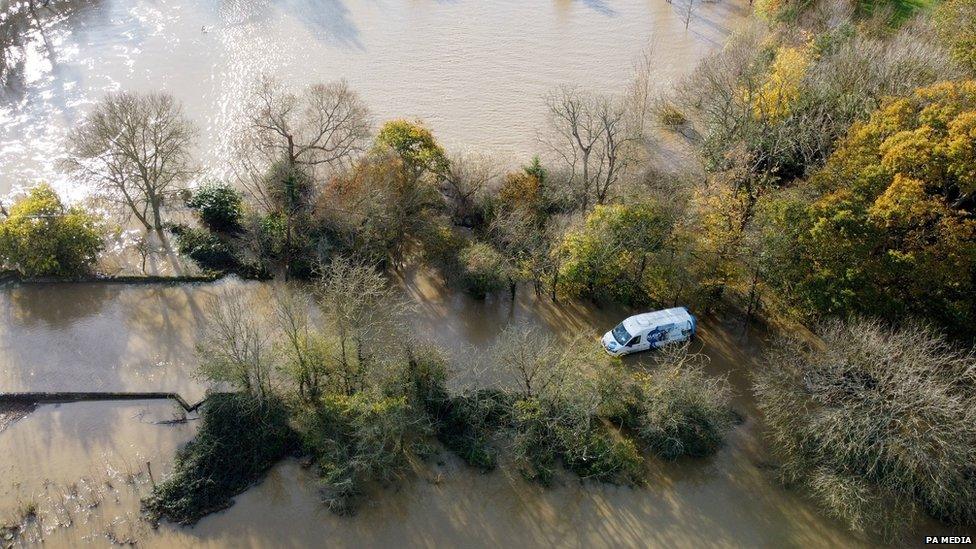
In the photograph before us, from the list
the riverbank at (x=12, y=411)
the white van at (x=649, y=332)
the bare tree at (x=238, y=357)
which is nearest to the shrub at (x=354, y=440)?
the bare tree at (x=238, y=357)

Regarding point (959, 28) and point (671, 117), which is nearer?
point (959, 28)

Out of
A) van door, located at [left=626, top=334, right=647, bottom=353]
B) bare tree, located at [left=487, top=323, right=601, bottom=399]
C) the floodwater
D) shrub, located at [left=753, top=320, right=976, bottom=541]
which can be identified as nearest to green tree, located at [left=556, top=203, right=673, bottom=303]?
van door, located at [left=626, top=334, right=647, bottom=353]

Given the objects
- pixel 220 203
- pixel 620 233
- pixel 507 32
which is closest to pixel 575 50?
pixel 507 32

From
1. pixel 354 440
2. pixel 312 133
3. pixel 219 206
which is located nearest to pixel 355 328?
pixel 354 440

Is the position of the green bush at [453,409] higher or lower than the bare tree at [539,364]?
lower

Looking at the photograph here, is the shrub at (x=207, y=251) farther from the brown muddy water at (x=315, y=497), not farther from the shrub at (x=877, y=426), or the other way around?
the shrub at (x=877, y=426)

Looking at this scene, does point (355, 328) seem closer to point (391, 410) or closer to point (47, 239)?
point (391, 410)

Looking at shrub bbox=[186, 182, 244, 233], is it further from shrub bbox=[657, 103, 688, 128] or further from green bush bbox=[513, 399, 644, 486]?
shrub bbox=[657, 103, 688, 128]
